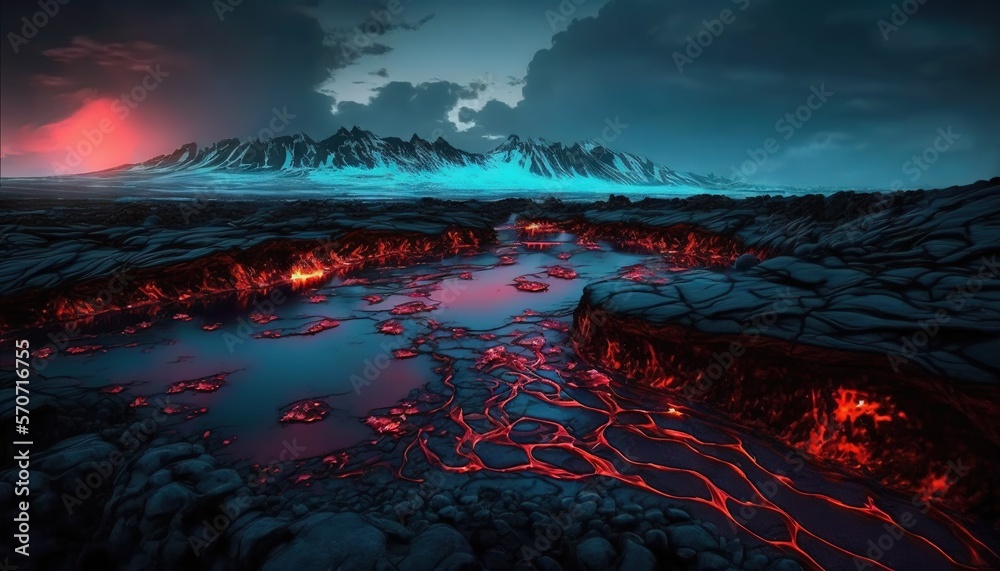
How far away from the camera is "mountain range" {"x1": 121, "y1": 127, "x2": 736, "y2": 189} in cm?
13411

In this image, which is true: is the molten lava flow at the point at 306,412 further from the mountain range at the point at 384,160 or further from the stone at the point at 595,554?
the mountain range at the point at 384,160

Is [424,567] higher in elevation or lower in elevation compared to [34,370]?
higher

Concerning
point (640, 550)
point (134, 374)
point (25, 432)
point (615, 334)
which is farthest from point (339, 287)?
point (640, 550)

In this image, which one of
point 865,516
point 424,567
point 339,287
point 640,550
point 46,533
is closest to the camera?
point 424,567

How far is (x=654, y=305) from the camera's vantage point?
5.02 m

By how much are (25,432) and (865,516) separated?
22.5 ft

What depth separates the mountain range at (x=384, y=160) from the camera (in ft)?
440

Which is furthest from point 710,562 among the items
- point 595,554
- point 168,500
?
point 168,500

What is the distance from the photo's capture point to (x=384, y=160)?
467 feet

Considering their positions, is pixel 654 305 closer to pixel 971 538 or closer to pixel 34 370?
pixel 971 538

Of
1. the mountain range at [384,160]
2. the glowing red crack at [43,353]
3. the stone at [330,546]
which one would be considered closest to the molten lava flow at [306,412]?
the stone at [330,546]

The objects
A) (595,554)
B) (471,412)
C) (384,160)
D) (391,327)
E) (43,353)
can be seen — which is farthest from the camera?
(384,160)

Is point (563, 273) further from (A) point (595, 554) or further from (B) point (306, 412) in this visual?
(A) point (595, 554)

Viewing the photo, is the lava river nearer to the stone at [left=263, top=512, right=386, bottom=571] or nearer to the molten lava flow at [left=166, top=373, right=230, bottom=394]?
the molten lava flow at [left=166, top=373, right=230, bottom=394]
